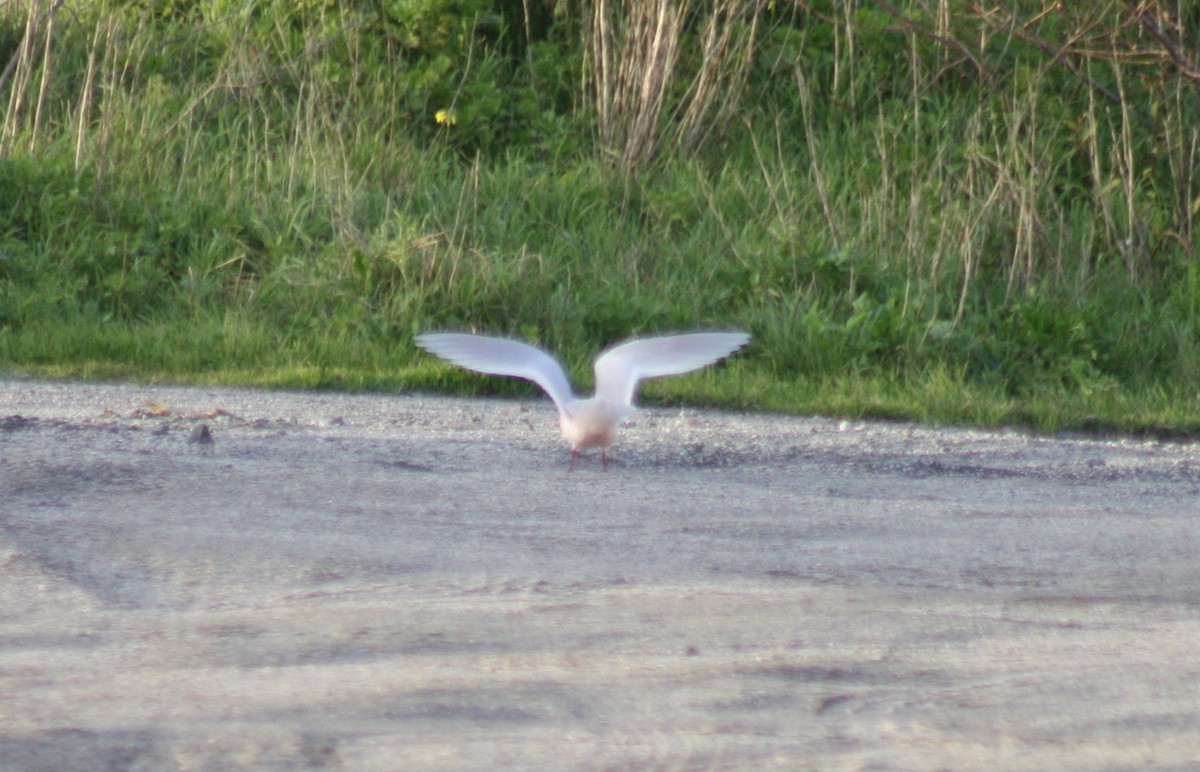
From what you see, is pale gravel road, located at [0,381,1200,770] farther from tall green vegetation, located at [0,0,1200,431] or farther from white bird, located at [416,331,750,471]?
tall green vegetation, located at [0,0,1200,431]

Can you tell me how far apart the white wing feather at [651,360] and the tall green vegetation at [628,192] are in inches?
63.0

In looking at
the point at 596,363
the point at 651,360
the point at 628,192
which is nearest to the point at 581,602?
the point at 596,363

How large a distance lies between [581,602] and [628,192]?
19.7 ft

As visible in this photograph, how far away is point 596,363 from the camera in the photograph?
4887 mm

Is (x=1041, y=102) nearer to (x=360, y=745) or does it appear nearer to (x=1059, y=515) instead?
(x=1059, y=515)

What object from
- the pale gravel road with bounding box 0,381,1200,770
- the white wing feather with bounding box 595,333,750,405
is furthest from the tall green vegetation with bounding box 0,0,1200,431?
the pale gravel road with bounding box 0,381,1200,770

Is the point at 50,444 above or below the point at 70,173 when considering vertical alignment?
below

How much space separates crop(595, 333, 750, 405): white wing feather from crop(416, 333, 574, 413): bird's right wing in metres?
0.14

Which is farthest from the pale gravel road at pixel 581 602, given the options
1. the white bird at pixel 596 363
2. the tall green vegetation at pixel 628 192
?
the tall green vegetation at pixel 628 192

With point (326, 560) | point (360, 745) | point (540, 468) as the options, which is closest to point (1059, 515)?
point (540, 468)

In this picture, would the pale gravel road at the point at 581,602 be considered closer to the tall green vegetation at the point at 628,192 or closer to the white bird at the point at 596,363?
the white bird at the point at 596,363

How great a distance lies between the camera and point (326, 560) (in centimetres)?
375

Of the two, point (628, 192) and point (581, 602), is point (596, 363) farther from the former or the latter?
point (628, 192)

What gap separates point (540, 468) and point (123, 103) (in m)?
5.59
